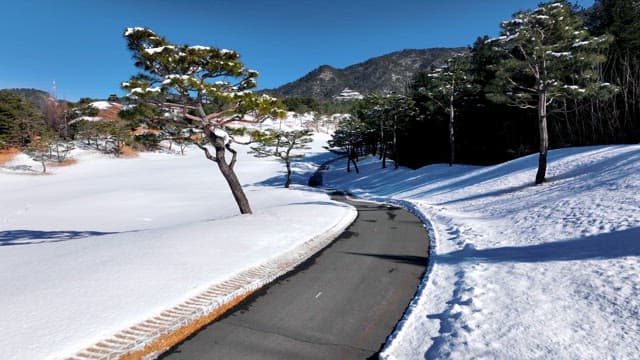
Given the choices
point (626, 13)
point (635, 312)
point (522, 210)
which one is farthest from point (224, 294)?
point (626, 13)

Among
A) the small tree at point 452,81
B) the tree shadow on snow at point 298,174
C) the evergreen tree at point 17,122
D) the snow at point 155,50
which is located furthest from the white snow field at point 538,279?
the evergreen tree at point 17,122

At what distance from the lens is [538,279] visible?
6617 millimetres

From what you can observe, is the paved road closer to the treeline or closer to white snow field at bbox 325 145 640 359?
white snow field at bbox 325 145 640 359

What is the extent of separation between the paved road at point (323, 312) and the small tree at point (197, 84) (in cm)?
722

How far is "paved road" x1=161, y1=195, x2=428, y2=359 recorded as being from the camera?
4.87 m

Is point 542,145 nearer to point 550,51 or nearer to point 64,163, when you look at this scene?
point 550,51

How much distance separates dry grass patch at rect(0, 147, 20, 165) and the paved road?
62.6 metres

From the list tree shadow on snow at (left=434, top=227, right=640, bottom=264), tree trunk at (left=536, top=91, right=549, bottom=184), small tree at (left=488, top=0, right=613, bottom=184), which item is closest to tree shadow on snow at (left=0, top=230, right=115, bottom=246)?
tree shadow on snow at (left=434, top=227, right=640, bottom=264)

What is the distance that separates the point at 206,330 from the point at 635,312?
624 centimetres

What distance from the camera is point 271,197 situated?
31000 mm

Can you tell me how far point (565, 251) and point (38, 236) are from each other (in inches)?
842

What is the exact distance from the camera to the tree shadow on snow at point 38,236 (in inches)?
616

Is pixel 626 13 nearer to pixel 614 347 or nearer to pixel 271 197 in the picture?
pixel 271 197

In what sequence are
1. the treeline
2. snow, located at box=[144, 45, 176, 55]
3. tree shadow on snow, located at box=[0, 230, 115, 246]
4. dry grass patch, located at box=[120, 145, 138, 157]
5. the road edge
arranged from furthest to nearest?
dry grass patch, located at box=[120, 145, 138, 157] < the treeline < tree shadow on snow, located at box=[0, 230, 115, 246] < snow, located at box=[144, 45, 176, 55] < the road edge
